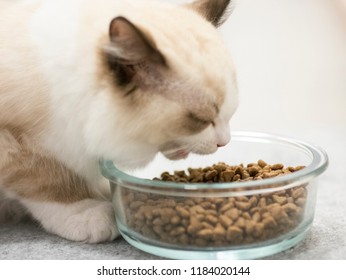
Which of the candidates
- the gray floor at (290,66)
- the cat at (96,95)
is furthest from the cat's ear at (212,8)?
the gray floor at (290,66)

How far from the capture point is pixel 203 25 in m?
1.11

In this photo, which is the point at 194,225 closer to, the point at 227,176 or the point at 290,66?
the point at 227,176

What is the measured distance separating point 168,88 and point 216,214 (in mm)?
235

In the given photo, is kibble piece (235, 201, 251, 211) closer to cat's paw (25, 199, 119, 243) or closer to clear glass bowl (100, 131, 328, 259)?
clear glass bowl (100, 131, 328, 259)

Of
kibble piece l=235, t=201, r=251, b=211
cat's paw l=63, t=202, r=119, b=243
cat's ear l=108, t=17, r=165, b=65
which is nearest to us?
cat's ear l=108, t=17, r=165, b=65

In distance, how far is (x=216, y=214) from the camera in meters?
1.04

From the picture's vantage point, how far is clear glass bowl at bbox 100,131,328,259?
1.03 metres

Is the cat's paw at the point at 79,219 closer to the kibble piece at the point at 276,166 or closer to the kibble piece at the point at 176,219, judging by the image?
the kibble piece at the point at 176,219

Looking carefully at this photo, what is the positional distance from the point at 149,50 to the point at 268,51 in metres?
1.18

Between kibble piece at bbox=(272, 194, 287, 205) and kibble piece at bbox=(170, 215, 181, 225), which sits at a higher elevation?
kibble piece at bbox=(272, 194, 287, 205)

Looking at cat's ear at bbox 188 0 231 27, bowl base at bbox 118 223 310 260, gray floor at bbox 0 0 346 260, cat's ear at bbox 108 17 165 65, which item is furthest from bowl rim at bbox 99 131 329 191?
gray floor at bbox 0 0 346 260

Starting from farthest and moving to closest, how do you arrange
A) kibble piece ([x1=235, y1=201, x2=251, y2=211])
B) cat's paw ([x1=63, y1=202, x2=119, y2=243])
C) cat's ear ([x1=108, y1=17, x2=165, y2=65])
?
1. cat's paw ([x1=63, y1=202, x2=119, y2=243])
2. kibble piece ([x1=235, y1=201, x2=251, y2=211])
3. cat's ear ([x1=108, y1=17, x2=165, y2=65])

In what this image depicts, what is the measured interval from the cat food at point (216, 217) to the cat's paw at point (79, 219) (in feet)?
0.30
